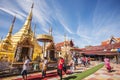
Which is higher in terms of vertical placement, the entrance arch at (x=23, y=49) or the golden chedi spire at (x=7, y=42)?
the golden chedi spire at (x=7, y=42)

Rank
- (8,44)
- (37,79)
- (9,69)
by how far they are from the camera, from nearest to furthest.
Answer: (37,79)
(9,69)
(8,44)

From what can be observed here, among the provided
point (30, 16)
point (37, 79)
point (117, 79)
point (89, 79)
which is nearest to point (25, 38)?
point (37, 79)

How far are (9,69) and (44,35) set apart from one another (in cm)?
551

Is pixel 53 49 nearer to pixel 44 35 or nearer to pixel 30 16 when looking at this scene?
pixel 44 35

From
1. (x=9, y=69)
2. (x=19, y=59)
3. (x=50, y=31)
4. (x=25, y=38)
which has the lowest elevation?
(x=9, y=69)

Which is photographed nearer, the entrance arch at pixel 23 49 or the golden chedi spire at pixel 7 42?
the entrance arch at pixel 23 49

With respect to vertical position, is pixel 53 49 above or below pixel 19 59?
above

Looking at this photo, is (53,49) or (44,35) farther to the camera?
(53,49)

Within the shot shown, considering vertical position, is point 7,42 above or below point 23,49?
above

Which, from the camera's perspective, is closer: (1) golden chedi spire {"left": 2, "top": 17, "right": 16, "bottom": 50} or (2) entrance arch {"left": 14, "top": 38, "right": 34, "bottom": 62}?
(2) entrance arch {"left": 14, "top": 38, "right": 34, "bottom": 62}

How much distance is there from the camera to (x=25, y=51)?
45.1 ft

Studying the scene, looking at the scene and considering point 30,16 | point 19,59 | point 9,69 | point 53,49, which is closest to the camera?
point 9,69

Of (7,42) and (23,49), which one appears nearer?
(23,49)

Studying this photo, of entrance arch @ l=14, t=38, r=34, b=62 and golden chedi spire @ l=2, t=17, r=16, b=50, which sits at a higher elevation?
golden chedi spire @ l=2, t=17, r=16, b=50
